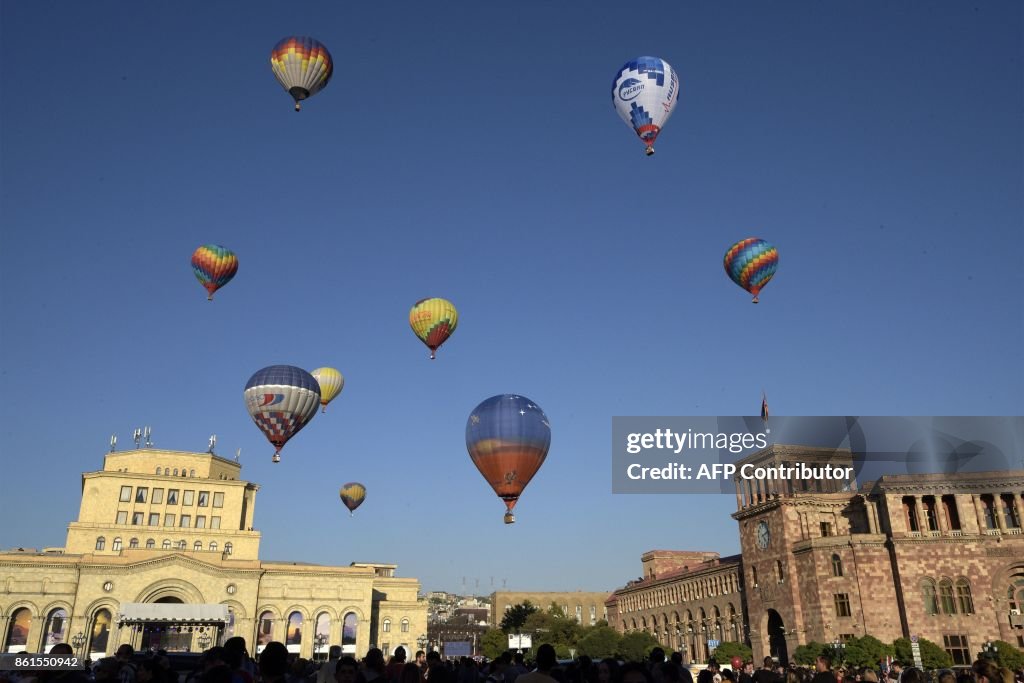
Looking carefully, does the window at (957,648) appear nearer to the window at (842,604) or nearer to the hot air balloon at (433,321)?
the window at (842,604)

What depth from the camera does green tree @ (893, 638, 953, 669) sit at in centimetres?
4544

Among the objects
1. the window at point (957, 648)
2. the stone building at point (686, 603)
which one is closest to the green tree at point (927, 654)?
the window at point (957, 648)

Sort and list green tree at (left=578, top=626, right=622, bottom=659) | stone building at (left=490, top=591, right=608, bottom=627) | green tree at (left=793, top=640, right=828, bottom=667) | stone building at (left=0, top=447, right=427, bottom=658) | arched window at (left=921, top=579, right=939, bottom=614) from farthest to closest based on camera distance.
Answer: stone building at (left=490, top=591, right=608, bottom=627)
green tree at (left=578, top=626, right=622, bottom=659)
stone building at (left=0, top=447, right=427, bottom=658)
arched window at (left=921, top=579, right=939, bottom=614)
green tree at (left=793, top=640, right=828, bottom=667)

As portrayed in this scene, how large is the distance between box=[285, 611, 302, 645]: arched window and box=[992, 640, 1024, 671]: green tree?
2065 inches

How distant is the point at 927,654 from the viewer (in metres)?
46.1

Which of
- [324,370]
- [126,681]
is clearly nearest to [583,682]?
[126,681]

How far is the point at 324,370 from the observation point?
50.6 metres

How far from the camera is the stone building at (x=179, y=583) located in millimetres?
61031

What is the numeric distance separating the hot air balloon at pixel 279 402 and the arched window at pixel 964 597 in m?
43.4

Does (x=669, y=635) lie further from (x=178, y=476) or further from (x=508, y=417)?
(x=508, y=417)

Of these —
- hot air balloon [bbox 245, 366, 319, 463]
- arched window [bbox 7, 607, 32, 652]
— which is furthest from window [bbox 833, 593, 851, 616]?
arched window [bbox 7, 607, 32, 652]

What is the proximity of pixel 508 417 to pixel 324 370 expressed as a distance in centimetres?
2151

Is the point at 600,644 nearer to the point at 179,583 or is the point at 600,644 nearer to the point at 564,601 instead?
the point at 179,583

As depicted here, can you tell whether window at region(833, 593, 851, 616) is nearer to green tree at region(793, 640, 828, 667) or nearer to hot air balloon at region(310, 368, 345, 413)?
green tree at region(793, 640, 828, 667)
